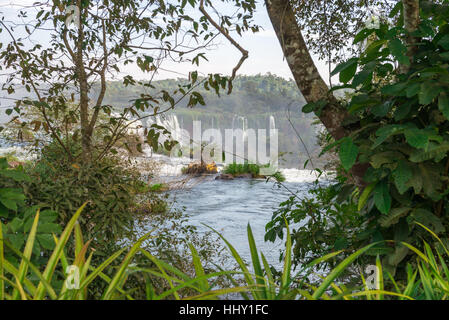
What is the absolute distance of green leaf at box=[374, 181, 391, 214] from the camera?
99 cm

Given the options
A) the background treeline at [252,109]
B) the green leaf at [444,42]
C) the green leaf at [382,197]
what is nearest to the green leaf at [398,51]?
the green leaf at [444,42]

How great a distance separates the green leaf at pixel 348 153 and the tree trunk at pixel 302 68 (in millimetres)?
352

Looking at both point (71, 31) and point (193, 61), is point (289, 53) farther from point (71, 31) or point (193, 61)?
point (71, 31)

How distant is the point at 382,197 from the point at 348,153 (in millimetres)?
150

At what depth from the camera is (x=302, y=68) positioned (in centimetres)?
142

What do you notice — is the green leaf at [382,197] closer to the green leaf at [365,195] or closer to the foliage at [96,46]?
the green leaf at [365,195]

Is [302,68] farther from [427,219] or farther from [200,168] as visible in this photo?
[200,168]

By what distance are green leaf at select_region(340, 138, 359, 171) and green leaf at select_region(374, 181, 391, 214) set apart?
12 cm

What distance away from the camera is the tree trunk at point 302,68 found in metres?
1.36

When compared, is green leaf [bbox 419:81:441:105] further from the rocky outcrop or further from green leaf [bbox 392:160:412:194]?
the rocky outcrop

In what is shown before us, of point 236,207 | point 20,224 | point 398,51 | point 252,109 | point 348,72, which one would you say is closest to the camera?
point 20,224

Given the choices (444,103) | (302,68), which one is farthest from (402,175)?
(302,68)
